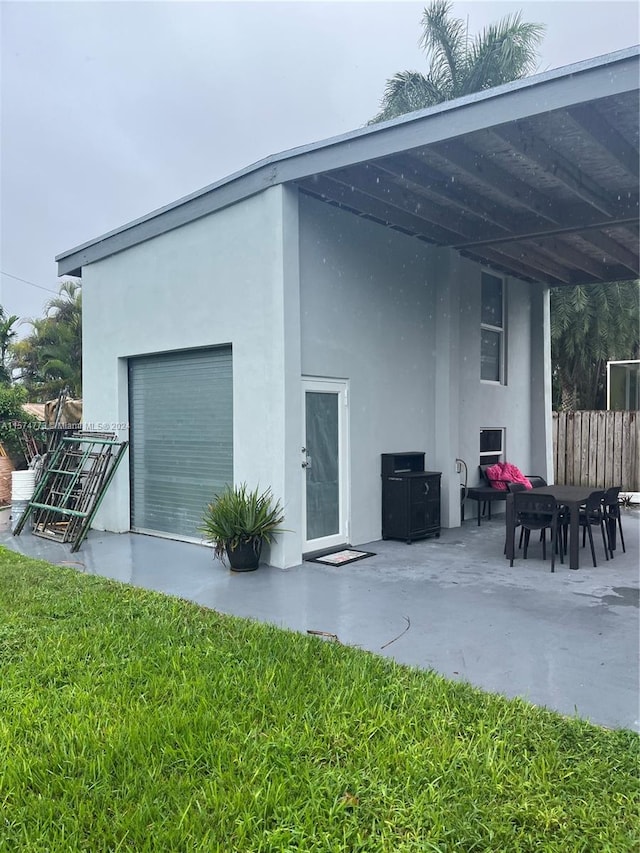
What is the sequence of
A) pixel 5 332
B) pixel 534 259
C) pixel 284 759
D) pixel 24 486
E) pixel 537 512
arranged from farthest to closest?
pixel 5 332, pixel 534 259, pixel 24 486, pixel 537 512, pixel 284 759

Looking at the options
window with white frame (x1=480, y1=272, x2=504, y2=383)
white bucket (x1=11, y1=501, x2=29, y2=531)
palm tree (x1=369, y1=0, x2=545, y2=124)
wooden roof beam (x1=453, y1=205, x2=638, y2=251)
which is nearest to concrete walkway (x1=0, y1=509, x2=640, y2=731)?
white bucket (x1=11, y1=501, x2=29, y2=531)

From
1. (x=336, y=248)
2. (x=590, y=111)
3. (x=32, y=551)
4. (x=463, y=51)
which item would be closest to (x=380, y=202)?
(x=336, y=248)

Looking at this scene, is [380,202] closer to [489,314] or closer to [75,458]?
[489,314]

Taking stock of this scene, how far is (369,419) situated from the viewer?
768 centimetres

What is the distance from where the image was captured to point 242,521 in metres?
6.15

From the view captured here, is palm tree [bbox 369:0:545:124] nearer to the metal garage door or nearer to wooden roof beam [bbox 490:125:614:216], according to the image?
wooden roof beam [bbox 490:125:614:216]

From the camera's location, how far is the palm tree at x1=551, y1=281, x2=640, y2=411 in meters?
20.4

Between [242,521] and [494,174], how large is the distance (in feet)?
14.6

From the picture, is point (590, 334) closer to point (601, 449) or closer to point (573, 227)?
point (601, 449)

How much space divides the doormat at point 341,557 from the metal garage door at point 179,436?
1392mm

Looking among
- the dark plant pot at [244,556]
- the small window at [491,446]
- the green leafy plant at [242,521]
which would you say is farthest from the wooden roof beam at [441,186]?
the dark plant pot at [244,556]

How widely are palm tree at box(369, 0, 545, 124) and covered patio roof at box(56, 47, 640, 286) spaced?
31.5ft

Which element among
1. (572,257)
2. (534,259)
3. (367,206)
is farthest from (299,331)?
(572,257)

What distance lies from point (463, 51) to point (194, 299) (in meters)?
13.6
